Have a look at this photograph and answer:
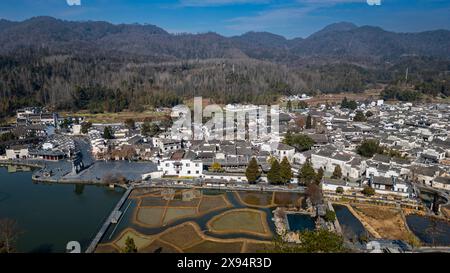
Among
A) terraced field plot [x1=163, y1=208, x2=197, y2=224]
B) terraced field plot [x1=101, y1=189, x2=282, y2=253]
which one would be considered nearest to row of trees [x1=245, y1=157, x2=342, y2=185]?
terraced field plot [x1=101, y1=189, x2=282, y2=253]

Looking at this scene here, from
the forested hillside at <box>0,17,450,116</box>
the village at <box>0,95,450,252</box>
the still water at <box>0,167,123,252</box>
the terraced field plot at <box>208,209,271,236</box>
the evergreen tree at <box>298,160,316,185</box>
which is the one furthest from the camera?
the forested hillside at <box>0,17,450,116</box>

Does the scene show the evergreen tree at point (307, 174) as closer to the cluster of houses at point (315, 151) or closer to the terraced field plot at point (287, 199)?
the cluster of houses at point (315, 151)

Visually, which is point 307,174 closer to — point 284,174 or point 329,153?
point 284,174

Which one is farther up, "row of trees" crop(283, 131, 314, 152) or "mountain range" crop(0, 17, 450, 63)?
"mountain range" crop(0, 17, 450, 63)

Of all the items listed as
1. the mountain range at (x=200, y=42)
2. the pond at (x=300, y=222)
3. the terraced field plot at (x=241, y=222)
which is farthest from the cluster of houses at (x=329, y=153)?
the mountain range at (x=200, y=42)

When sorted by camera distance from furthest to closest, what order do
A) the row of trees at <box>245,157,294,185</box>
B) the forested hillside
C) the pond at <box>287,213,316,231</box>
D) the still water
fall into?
1. the forested hillside
2. the row of trees at <box>245,157,294,185</box>
3. the pond at <box>287,213,316,231</box>
4. the still water

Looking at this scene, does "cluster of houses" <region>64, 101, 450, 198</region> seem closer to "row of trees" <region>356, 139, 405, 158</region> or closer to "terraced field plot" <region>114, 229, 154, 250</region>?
"row of trees" <region>356, 139, 405, 158</region>
